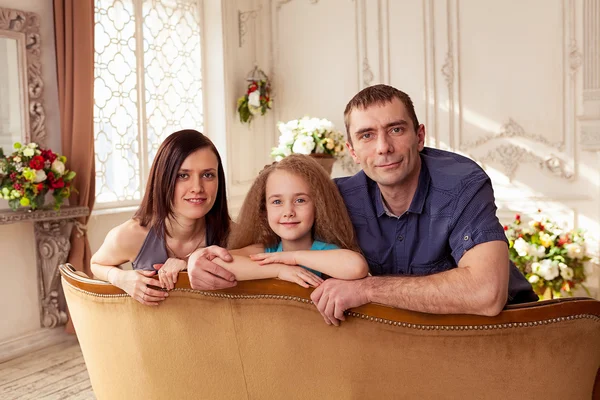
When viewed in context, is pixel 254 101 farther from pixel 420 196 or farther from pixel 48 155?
pixel 420 196

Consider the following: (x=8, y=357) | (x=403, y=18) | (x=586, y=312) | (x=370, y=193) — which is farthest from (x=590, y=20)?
(x=8, y=357)

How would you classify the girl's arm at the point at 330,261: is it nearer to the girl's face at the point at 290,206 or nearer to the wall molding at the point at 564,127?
the girl's face at the point at 290,206

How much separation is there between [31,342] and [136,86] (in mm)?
2246

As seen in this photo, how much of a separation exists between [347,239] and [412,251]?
0.24m

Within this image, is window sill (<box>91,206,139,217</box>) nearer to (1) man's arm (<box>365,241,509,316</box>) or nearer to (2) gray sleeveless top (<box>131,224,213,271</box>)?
(2) gray sleeveless top (<box>131,224,213,271</box>)

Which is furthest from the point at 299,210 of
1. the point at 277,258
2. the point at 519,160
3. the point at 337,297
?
the point at 519,160

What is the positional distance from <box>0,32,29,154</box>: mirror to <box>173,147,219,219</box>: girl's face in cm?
230

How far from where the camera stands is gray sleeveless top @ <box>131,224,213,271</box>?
245 cm

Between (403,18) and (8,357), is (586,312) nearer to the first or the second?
(8,357)

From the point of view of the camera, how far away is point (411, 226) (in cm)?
216

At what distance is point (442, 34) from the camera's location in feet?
18.2

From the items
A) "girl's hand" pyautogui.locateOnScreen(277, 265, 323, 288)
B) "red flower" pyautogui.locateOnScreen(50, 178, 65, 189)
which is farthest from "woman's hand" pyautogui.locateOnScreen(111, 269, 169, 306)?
"red flower" pyautogui.locateOnScreen(50, 178, 65, 189)

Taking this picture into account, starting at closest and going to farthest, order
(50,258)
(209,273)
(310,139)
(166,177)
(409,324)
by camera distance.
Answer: (409,324), (209,273), (166,177), (50,258), (310,139)

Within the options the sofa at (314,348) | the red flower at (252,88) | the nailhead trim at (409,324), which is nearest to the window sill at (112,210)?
the red flower at (252,88)
